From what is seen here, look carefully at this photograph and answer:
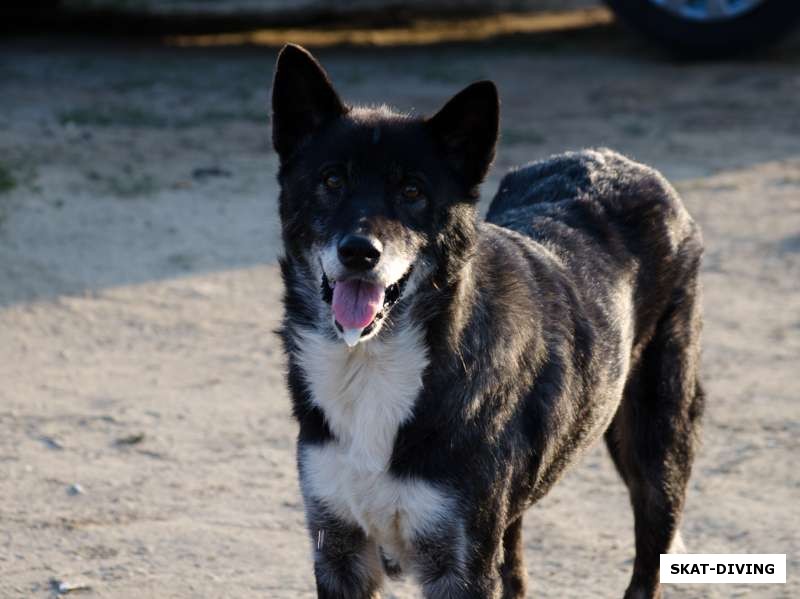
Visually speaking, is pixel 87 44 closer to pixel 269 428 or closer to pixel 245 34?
pixel 245 34

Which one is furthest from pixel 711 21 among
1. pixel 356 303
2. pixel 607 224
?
pixel 356 303

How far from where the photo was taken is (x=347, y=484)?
12.6 feet

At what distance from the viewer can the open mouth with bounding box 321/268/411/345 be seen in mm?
3723

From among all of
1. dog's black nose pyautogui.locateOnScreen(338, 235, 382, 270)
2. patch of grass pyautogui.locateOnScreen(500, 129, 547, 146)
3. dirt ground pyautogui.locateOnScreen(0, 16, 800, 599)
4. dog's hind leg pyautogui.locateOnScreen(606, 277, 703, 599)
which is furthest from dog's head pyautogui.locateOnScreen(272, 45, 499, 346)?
patch of grass pyautogui.locateOnScreen(500, 129, 547, 146)

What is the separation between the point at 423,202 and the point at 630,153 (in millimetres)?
5352

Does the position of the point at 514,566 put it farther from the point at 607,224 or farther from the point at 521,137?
the point at 521,137

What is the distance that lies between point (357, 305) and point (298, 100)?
0.69 metres

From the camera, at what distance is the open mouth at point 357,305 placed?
3723 millimetres

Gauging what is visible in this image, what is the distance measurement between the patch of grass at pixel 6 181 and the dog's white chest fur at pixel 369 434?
465 cm

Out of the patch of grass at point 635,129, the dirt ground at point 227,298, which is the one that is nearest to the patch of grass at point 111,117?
the dirt ground at point 227,298

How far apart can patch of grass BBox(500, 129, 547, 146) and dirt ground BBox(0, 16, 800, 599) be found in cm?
6

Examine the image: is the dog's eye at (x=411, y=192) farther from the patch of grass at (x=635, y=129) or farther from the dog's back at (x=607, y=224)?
the patch of grass at (x=635, y=129)

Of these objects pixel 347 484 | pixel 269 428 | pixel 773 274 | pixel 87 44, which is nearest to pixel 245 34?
pixel 87 44

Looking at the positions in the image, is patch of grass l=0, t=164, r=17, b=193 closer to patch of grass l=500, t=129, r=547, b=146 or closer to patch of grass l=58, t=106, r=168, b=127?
patch of grass l=58, t=106, r=168, b=127
